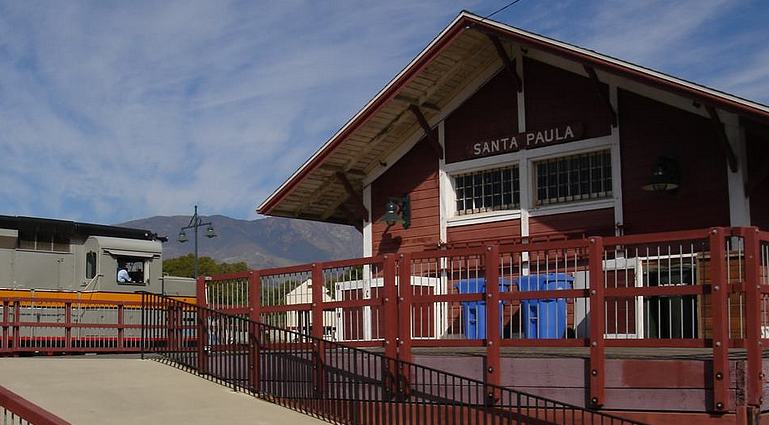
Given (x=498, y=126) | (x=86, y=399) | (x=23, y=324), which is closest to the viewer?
(x=86, y=399)

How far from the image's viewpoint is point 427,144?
17.7 m

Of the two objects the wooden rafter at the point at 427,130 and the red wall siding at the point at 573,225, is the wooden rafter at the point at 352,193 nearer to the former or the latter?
the wooden rafter at the point at 427,130

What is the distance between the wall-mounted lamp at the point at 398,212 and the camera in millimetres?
17578

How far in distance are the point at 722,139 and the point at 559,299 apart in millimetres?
3817

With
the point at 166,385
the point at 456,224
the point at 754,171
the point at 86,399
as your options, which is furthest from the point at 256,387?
the point at 754,171

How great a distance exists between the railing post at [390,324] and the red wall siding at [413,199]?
483 cm

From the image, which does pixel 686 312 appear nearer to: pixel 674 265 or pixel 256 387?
pixel 674 265

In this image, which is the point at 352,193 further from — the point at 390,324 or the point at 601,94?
the point at 390,324

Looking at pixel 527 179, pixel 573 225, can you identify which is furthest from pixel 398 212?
pixel 573 225

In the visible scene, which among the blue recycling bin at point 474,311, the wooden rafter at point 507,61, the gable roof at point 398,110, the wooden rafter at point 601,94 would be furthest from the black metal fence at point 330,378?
the wooden rafter at point 507,61

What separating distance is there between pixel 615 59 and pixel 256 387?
6773mm

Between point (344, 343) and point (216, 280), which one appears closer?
point (344, 343)

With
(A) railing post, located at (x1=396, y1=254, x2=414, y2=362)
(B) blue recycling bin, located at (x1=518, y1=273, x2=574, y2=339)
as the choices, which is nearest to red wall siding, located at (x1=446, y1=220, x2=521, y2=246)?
(B) blue recycling bin, located at (x1=518, y1=273, x2=574, y2=339)

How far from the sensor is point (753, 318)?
368 inches
